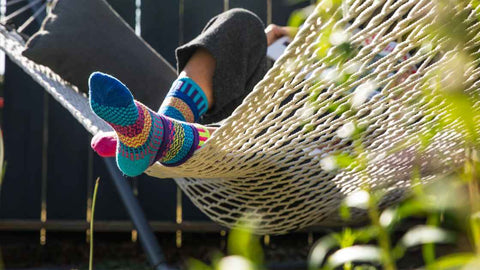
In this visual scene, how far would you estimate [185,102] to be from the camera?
1.17 meters

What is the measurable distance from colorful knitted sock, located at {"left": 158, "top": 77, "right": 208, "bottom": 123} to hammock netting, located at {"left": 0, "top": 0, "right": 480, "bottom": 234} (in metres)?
0.12

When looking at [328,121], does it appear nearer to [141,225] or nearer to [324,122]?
[324,122]

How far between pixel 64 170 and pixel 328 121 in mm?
1739

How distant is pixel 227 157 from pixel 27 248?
1541mm

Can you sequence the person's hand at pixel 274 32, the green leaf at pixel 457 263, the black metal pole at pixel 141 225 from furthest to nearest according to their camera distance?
the person's hand at pixel 274 32, the black metal pole at pixel 141 225, the green leaf at pixel 457 263

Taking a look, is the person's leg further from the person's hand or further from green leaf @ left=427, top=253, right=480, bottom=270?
green leaf @ left=427, top=253, right=480, bottom=270

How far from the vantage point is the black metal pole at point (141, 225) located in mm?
1273

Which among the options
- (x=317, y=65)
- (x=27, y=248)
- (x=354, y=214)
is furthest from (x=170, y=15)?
(x=317, y=65)

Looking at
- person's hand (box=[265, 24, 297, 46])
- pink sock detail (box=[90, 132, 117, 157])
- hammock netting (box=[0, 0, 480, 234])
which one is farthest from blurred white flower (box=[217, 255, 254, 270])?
person's hand (box=[265, 24, 297, 46])

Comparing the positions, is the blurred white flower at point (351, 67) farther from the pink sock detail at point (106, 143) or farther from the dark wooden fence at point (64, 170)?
the dark wooden fence at point (64, 170)

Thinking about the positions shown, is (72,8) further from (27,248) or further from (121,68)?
(27,248)

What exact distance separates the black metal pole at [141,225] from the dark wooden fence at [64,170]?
0.83 metres

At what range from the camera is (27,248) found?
2244 millimetres

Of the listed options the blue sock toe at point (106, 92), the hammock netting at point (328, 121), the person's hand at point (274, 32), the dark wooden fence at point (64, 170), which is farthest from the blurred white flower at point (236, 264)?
the dark wooden fence at point (64, 170)
